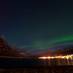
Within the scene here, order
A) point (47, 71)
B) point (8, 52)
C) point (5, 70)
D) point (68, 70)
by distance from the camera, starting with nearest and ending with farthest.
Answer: point (5, 70) → point (47, 71) → point (68, 70) → point (8, 52)

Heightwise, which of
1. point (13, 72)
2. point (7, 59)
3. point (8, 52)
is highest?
point (8, 52)

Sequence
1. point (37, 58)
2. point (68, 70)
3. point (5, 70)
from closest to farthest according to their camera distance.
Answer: point (5, 70)
point (68, 70)
point (37, 58)

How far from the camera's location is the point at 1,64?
8.42m

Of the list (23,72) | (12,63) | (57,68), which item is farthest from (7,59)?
(57,68)

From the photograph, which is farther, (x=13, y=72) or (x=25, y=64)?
(x=25, y=64)

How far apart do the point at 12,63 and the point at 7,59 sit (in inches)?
12.6

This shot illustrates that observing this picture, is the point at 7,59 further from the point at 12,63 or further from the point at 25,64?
the point at 25,64

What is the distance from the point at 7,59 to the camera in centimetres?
884

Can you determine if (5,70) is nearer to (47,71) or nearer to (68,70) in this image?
(47,71)

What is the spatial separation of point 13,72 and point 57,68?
83.7 inches

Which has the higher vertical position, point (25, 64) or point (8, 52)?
point (8, 52)

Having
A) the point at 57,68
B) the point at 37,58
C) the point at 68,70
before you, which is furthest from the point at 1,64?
the point at 37,58

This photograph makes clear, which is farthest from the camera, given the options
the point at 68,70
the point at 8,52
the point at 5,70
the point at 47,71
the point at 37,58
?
the point at 8,52

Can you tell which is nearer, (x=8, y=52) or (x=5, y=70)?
(x=5, y=70)
